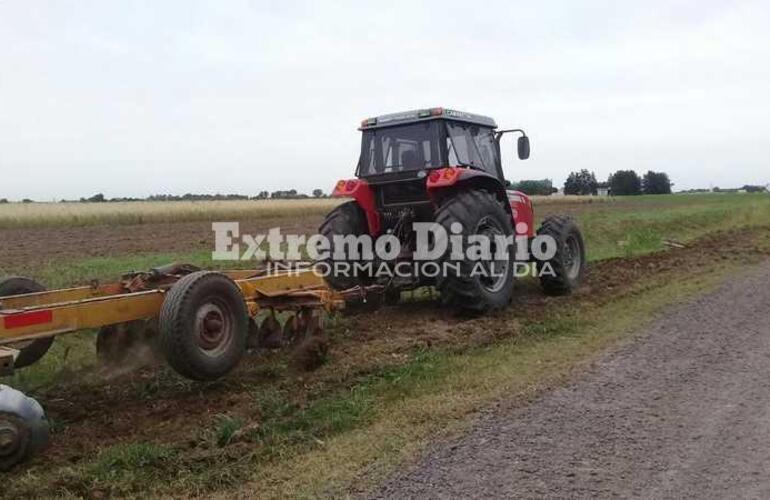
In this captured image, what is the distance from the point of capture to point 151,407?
5.00 m

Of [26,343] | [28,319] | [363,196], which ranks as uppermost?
[363,196]

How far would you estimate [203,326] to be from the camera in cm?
507

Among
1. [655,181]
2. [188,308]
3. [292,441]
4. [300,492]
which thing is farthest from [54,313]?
[655,181]

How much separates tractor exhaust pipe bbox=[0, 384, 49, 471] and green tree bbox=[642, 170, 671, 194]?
89.7 metres

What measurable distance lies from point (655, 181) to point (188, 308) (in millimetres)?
90504

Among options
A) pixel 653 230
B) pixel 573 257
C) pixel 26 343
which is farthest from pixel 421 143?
pixel 653 230

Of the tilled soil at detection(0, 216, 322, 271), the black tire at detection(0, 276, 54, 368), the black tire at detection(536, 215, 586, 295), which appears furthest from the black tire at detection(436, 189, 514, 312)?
the tilled soil at detection(0, 216, 322, 271)

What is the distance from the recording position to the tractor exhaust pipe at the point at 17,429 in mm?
3725

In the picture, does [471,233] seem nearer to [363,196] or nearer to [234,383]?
[363,196]

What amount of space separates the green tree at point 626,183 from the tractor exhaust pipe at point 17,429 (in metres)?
83.1

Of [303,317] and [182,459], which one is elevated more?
[303,317]

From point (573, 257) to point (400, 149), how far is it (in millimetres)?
3007

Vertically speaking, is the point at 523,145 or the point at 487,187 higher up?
the point at 523,145

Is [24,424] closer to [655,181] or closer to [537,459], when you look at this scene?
[537,459]
